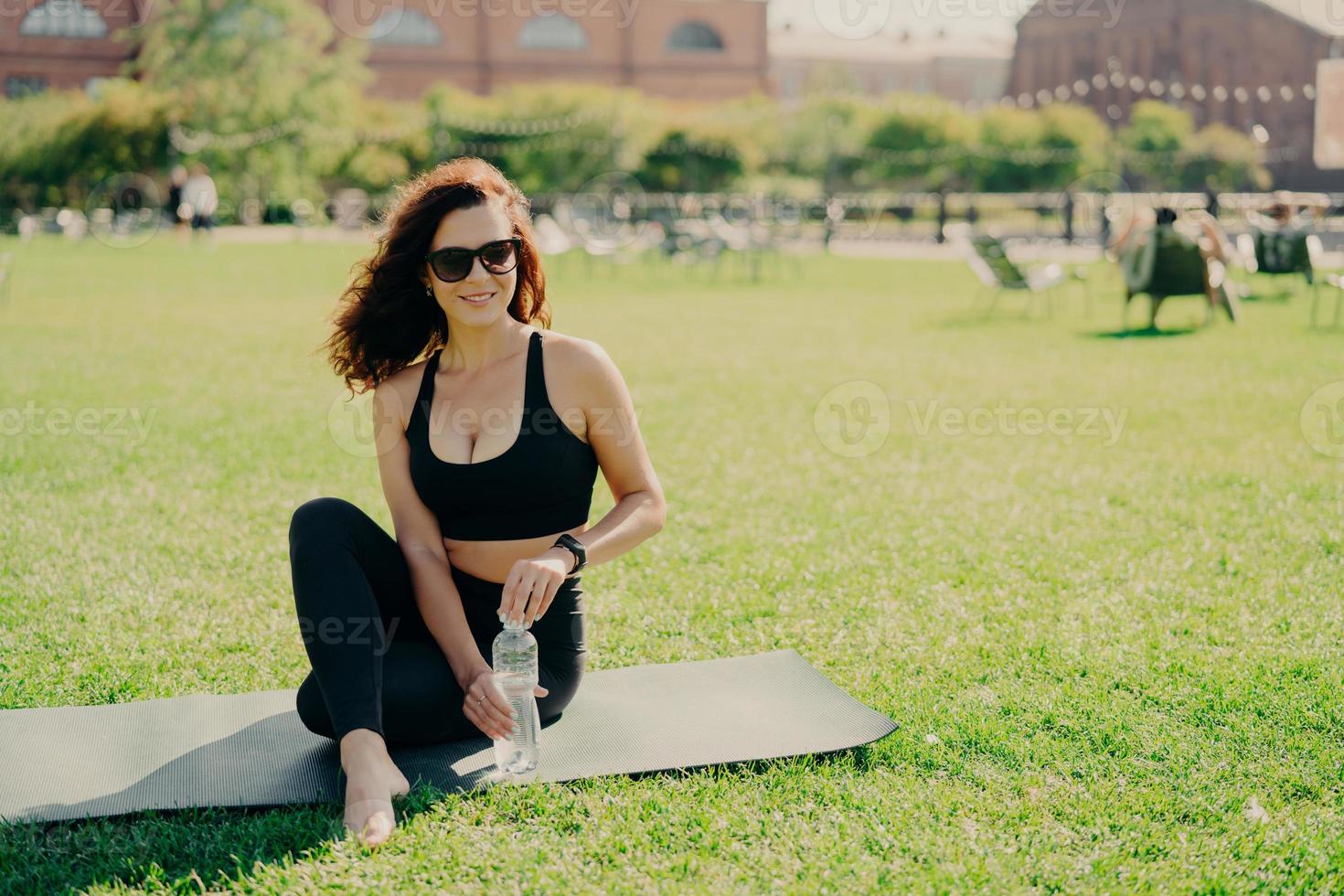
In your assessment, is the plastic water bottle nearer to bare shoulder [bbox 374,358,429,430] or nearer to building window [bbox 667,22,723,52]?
bare shoulder [bbox 374,358,429,430]

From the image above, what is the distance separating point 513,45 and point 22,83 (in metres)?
21.9

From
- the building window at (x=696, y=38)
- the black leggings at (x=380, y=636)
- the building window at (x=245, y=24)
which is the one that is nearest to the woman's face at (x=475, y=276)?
the black leggings at (x=380, y=636)

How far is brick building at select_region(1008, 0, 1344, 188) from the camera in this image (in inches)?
2078

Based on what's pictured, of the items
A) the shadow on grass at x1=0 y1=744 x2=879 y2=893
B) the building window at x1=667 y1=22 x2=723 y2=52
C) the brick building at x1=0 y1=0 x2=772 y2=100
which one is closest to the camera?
the shadow on grass at x1=0 y1=744 x2=879 y2=893

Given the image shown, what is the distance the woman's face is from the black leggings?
543 millimetres

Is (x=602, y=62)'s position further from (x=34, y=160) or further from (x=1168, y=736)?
(x=1168, y=736)

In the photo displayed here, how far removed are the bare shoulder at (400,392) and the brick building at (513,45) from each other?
54.6 m

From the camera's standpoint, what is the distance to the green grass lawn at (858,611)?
2588mm

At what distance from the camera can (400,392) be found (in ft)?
10.4

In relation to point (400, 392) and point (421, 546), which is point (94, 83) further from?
point (421, 546)

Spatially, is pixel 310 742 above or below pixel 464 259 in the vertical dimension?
below

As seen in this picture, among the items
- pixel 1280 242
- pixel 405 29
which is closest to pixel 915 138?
pixel 405 29

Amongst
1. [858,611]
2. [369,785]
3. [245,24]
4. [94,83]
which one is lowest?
[858,611]

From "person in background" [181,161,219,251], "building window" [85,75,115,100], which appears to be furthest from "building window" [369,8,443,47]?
"person in background" [181,161,219,251]
